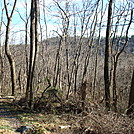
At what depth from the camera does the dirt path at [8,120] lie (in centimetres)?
597

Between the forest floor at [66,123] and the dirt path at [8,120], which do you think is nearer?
the forest floor at [66,123]

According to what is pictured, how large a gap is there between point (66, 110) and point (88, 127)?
2738mm

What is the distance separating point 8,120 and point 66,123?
2.15 meters

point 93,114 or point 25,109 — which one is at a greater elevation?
point 93,114

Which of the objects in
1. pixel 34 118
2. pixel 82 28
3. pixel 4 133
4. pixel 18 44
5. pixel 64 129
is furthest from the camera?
pixel 18 44

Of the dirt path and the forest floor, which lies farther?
the dirt path

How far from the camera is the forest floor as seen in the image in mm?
5285

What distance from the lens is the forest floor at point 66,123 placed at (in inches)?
208

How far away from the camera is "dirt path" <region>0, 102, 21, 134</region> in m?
5.97

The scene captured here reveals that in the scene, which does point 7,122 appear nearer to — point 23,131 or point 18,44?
point 23,131

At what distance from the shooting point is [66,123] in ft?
23.3

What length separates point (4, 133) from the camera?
5562 mm

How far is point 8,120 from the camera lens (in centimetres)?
Result: 719

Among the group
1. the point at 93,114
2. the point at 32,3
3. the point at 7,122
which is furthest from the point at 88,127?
Answer: the point at 32,3
